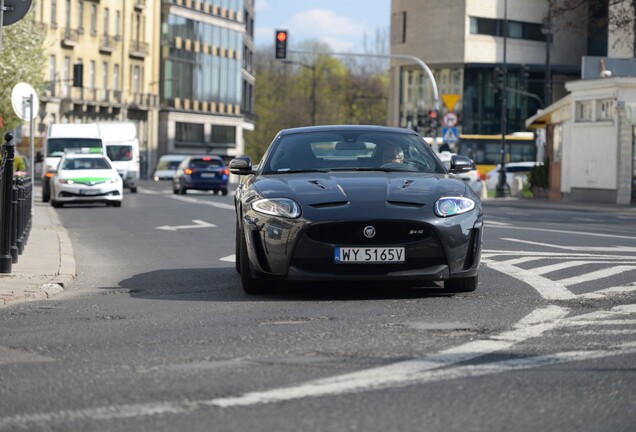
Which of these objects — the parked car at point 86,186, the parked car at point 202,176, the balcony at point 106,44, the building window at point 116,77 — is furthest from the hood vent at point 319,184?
the building window at point 116,77

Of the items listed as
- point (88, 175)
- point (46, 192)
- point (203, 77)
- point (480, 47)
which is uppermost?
point (480, 47)

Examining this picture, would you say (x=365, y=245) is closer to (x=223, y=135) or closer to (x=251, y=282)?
(x=251, y=282)

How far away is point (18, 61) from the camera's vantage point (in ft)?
170

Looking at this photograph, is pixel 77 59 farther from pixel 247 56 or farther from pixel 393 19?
pixel 247 56

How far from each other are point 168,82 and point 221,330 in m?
109

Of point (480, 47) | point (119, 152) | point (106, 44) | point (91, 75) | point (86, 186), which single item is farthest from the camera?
point (106, 44)

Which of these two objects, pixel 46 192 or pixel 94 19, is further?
pixel 94 19

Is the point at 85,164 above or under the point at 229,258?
above

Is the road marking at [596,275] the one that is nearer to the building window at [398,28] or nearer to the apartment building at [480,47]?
the apartment building at [480,47]

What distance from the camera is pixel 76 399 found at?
6.45 m

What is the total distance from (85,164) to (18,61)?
41.2 ft

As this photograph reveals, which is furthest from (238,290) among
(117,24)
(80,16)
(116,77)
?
(116,77)

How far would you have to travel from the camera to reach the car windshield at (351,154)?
507 inches

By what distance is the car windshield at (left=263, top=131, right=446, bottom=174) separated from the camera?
1288 centimetres
